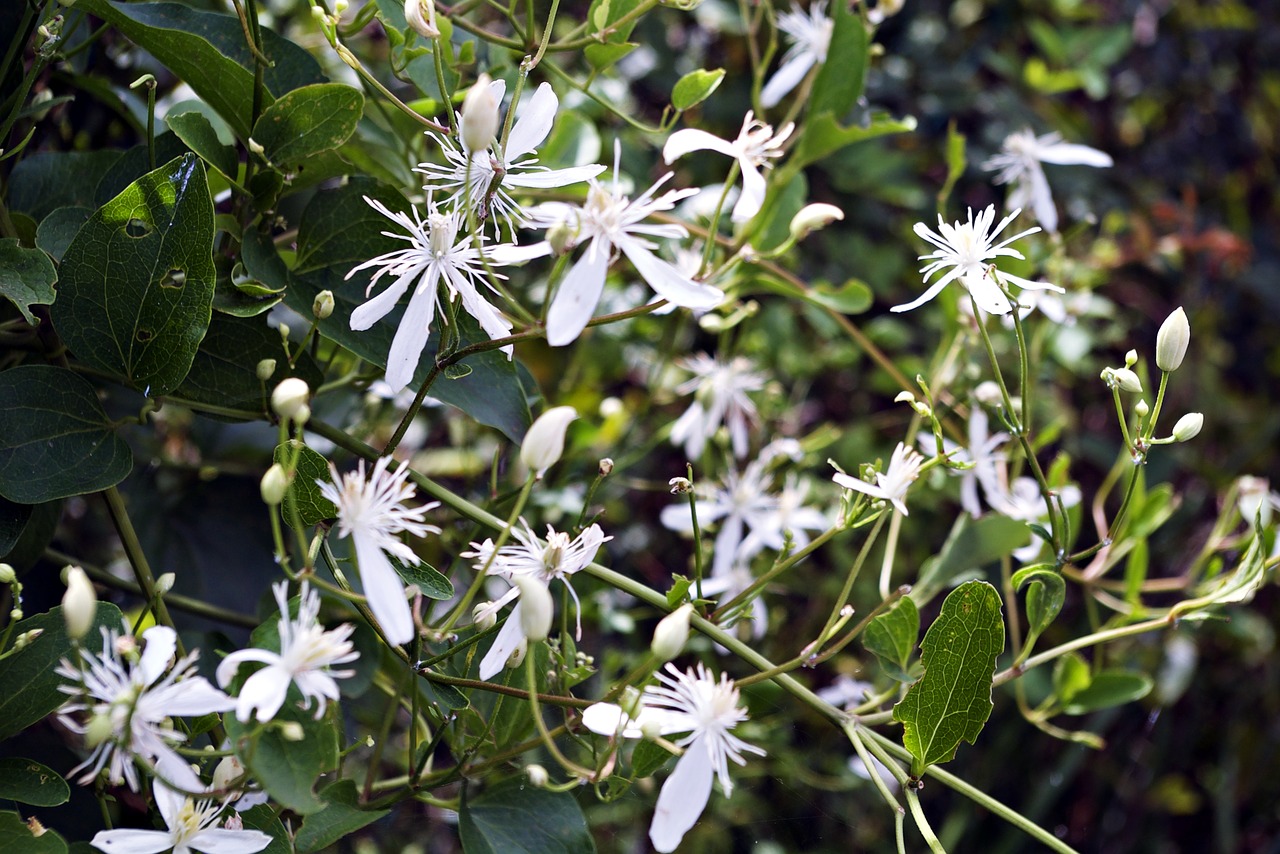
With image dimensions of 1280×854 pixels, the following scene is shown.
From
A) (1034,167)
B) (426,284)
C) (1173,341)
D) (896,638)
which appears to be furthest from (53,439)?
(1034,167)

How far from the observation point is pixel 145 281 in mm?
464

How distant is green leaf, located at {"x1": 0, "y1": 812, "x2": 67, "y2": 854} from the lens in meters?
0.39

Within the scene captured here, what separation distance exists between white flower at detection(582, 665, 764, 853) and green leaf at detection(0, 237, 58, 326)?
28cm

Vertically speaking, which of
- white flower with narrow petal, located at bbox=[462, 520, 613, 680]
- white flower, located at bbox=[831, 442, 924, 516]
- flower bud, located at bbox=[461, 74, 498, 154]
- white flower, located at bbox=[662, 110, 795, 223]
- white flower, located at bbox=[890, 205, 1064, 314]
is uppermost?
flower bud, located at bbox=[461, 74, 498, 154]

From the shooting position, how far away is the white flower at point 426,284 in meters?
0.46

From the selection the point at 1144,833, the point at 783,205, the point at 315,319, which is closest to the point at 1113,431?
the point at 1144,833

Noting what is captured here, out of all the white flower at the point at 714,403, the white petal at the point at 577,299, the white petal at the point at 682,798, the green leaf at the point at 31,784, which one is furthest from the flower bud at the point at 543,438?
the white flower at the point at 714,403

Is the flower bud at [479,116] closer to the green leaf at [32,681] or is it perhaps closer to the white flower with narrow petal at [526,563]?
the white flower with narrow petal at [526,563]

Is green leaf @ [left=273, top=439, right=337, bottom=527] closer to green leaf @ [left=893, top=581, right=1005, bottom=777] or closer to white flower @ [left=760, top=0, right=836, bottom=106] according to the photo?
green leaf @ [left=893, top=581, right=1005, bottom=777]

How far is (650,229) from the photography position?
450 mm

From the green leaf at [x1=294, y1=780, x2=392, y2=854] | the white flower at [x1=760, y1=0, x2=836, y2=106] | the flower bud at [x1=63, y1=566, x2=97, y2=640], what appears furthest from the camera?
the white flower at [x1=760, y1=0, x2=836, y2=106]

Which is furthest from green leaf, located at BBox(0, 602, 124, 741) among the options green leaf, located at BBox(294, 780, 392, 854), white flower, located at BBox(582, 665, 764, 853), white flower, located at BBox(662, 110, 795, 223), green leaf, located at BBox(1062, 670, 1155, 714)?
green leaf, located at BBox(1062, 670, 1155, 714)

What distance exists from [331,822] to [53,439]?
0.69 feet

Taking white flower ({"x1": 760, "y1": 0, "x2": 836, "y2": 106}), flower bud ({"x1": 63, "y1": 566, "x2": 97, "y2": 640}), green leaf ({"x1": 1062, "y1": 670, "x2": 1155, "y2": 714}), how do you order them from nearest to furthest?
flower bud ({"x1": 63, "y1": 566, "x2": 97, "y2": 640}) → green leaf ({"x1": 1062, "y1": 670, "x2": 1155, "y2": 714}) → white flower ({"x1": 760, "y1": 0, "x2": 836, "y2": 106})
